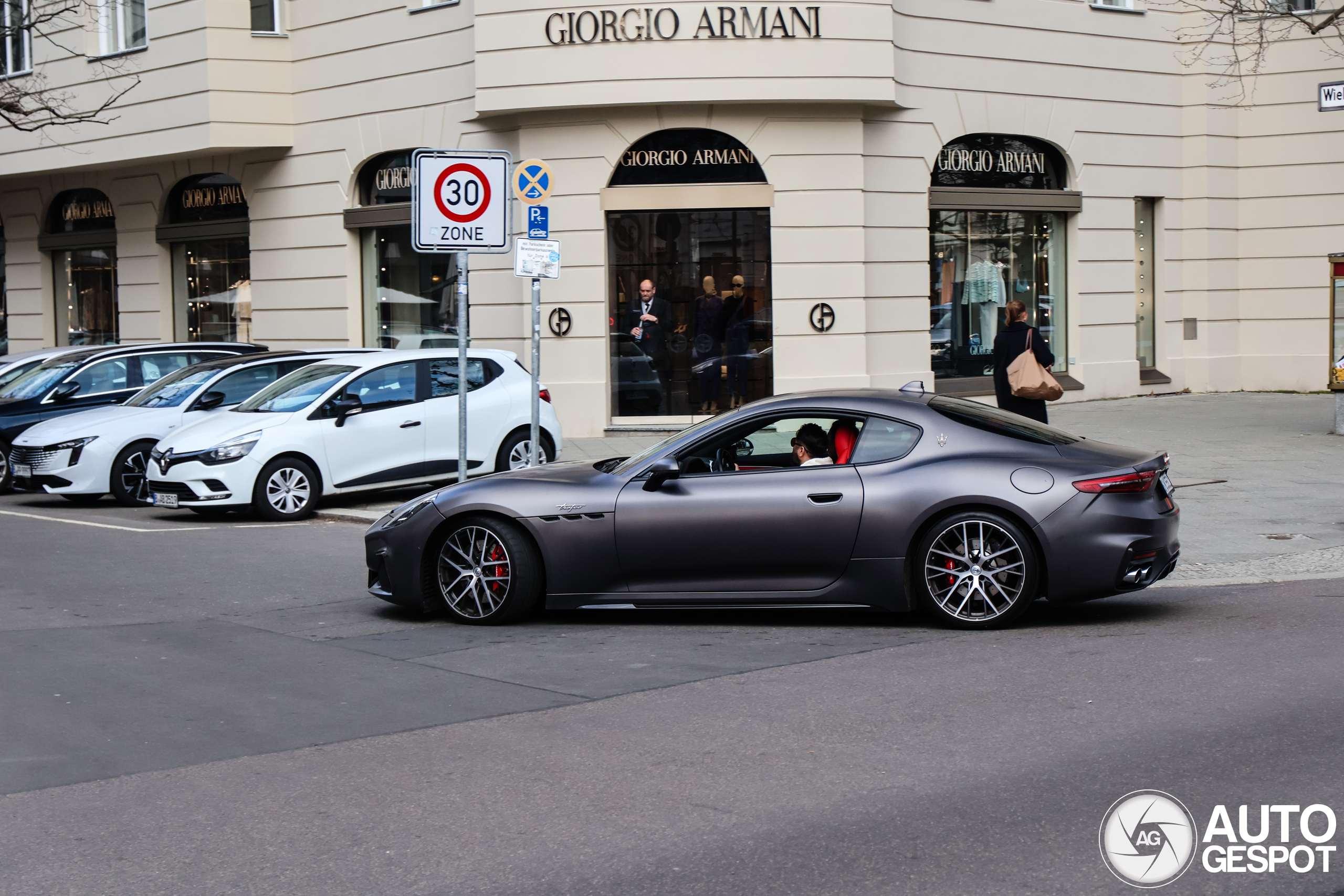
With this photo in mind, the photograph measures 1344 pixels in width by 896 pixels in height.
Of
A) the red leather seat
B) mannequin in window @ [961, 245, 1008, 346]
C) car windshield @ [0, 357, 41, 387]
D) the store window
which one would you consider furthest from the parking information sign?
mannequin in window @ [961, 245, 1008, 346]

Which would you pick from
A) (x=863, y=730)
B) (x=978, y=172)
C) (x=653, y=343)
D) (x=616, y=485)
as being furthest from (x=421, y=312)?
(x=863, y=730)

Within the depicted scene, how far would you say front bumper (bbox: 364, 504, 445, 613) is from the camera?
27.9 ft

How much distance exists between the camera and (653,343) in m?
20.2

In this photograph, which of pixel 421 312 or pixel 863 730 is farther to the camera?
pixel 421 312

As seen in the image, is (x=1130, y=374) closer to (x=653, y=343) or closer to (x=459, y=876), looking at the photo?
(x=653, y=343)

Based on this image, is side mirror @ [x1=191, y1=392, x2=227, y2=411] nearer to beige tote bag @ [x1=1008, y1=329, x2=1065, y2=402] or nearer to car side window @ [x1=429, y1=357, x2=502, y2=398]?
car side window @ [x1=429, y1=357, x2=502, y2=398]

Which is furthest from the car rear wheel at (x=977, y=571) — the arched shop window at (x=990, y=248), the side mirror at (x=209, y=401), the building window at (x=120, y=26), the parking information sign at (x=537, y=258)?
the building window at (x=120, y=26)

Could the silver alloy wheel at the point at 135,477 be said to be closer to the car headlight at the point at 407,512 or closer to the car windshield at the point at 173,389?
the car windshield at the point at 173,389

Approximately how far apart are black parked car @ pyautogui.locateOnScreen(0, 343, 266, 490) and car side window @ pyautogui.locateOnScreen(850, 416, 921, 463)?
11.2 m

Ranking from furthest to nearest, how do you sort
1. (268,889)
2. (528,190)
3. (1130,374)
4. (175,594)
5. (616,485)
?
(1130,374), (528,190), (175,594), (616,485), (268,889)

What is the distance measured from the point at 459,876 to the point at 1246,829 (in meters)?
2.35

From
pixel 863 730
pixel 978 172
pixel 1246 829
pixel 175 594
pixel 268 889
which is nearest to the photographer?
pixel 268 889

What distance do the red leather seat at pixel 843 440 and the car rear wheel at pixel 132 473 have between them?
9.09 metres

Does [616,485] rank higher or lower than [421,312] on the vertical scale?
lower
